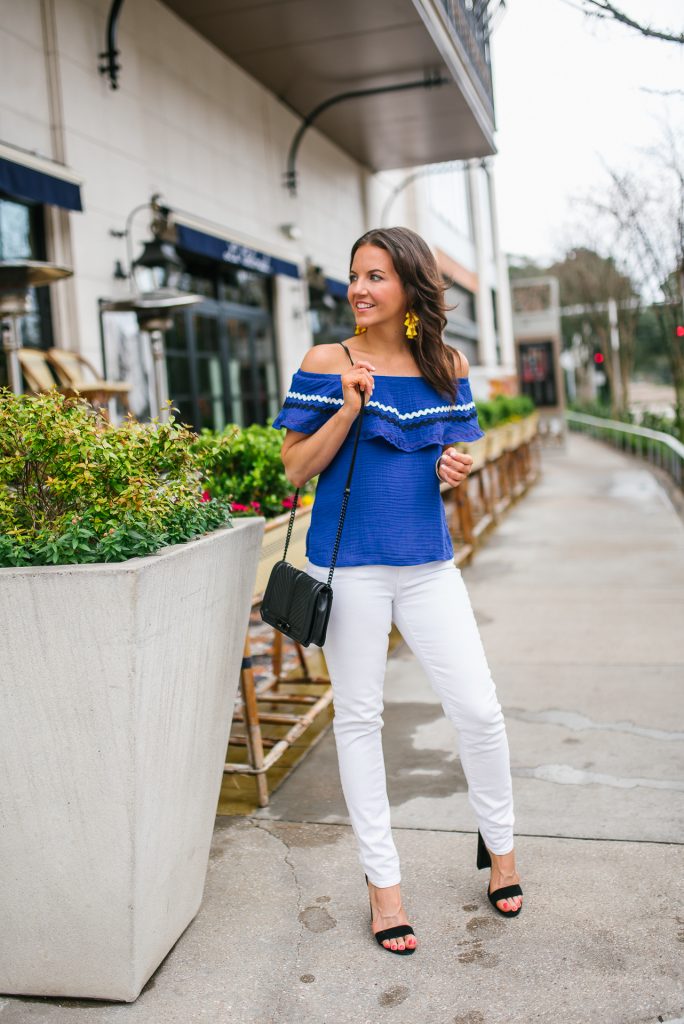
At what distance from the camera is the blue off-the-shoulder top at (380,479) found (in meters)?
2.53

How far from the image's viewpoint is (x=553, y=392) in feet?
83.1

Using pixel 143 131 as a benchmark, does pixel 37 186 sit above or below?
below

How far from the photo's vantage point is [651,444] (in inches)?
685

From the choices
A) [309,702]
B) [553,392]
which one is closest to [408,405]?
[309,702]

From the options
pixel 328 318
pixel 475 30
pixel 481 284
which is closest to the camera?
pixel 475 30

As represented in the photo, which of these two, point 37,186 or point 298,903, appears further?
point 37,186

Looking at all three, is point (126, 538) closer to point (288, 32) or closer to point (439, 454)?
point (439, 454)

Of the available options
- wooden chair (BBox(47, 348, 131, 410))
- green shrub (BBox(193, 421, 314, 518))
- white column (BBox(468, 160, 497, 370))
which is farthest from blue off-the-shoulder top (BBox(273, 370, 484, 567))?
white column (BBox(468, 160, 497, 370))

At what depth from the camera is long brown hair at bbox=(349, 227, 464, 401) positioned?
262 cm

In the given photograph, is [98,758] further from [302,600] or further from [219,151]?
[219,151]

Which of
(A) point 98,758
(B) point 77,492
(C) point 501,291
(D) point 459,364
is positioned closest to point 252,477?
(D) point 459,364

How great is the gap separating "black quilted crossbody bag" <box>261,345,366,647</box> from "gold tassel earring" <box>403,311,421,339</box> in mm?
177

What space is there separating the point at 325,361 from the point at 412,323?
0.26 metres

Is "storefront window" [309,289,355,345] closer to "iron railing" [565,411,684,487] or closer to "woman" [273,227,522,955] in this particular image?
"iron railing" [565,411,684,487]
